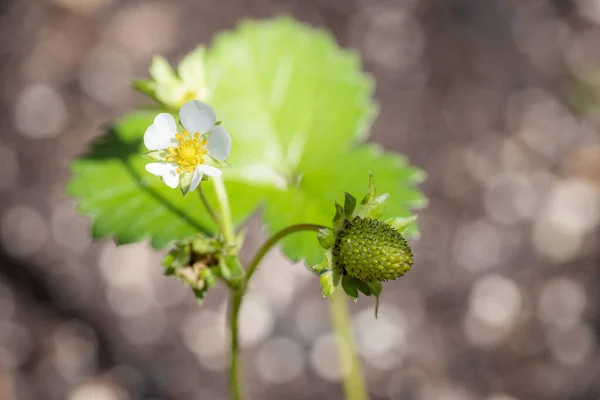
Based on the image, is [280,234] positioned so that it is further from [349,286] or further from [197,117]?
[197,117]

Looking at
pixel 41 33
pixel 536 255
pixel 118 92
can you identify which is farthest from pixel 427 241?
pixel 41 33

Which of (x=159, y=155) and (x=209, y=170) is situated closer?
(x=209, y=170)

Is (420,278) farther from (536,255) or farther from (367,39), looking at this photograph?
(367,39)

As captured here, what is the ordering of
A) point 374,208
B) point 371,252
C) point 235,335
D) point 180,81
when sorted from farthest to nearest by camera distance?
point 180,81, point 235,335, point 374,208, point 371,252

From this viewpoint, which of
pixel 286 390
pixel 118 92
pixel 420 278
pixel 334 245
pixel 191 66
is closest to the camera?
pixel 334 245

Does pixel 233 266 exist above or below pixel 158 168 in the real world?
below

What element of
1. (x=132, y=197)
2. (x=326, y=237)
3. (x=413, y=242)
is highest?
(x=413, y=242)

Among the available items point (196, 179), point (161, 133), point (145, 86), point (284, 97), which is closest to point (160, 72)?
point (145, 86)

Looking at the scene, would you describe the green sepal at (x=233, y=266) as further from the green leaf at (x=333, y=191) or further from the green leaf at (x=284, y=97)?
the green leaf at (x=284, y=97)
